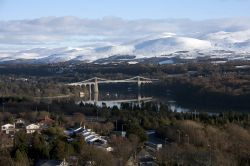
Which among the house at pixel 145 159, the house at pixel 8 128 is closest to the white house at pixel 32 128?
the house at pixel 8 128

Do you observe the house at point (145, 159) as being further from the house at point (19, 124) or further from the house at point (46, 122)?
the house at point (19, 124)

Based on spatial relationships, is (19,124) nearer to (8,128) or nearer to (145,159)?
(8,128)

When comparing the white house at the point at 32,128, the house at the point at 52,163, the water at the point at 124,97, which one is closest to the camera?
the house at the point at 52,163

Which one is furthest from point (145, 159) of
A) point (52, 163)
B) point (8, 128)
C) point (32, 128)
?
point (8, 128)

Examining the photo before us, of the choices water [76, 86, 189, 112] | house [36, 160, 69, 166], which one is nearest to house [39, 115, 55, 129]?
house [36, 160, 69, 166]

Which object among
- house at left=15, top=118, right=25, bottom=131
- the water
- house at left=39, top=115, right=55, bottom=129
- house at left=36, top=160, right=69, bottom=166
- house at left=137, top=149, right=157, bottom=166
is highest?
house at left=36, top=160, right=69, bottom=166

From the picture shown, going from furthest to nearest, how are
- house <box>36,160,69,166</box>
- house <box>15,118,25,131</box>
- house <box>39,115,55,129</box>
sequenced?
1. house <box>15,118,25,131</box>
2. house <box>39,115,55,129</box>
3. house <box>36,160,69,166</box>

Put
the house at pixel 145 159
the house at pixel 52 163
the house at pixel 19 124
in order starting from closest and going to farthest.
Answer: the house at pixel 52 163 → the house at pixel 145 159 → the house at pixel 19 124

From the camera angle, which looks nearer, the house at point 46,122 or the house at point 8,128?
the house at point 8,128

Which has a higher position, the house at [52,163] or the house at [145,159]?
the house at [52,163]

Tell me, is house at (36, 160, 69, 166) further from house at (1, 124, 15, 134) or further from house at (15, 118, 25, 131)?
house at (15, 118, 25, 131)

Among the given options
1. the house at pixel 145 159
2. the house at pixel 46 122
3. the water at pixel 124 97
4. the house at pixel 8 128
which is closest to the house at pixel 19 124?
the house at pixel 8 128

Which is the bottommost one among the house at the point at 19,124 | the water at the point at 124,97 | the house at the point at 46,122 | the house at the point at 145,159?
the water at the point at 124,97
